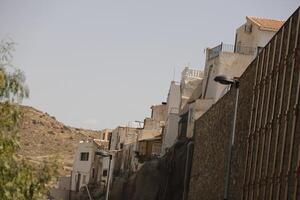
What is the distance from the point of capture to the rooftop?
51.2 metres

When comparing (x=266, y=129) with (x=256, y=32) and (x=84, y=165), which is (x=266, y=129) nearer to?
(x=256, y=32)

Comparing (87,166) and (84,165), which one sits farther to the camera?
(84,165)

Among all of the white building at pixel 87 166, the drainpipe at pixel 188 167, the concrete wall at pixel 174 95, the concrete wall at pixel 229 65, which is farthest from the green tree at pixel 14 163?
the white building at pixel 87 166

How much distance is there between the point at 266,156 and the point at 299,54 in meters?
4.36

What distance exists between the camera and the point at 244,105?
28.3 metres

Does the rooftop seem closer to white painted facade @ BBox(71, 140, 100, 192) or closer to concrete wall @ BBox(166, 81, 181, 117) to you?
concrete wall @ BBox(166, 81, 181, 117)

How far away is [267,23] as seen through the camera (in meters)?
52.5

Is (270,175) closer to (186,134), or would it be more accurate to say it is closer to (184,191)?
(184,191)

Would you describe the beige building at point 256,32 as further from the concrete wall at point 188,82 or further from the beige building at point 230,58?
the concrete wall at point 188,82

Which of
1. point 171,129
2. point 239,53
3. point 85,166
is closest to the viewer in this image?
point 239,53

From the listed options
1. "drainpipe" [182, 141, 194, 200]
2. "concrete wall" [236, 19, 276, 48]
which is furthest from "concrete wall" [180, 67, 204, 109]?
"drainpipe" [182, 141, 194, 200]

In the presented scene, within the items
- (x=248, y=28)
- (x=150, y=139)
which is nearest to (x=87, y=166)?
(x=150, y=139)

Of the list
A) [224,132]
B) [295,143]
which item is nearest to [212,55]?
[224,132]

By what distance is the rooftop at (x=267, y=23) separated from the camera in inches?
2014
